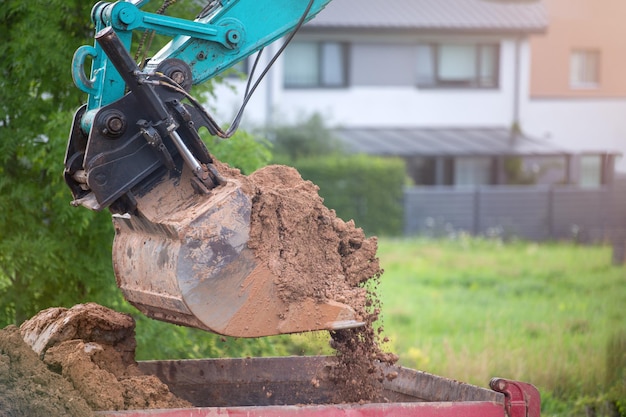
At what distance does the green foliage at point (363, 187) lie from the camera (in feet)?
74.9

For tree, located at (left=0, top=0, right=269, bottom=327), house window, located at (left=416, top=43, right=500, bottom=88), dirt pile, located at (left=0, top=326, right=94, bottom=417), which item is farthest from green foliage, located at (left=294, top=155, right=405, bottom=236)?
dirt pile, located at (left=0, top=326, right=94, bottom=417)

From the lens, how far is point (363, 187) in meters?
23.0

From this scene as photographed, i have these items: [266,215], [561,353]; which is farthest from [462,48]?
[266,215]

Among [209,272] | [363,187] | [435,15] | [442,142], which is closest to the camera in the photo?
[209,272]

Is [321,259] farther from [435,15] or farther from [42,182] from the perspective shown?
[435,15]

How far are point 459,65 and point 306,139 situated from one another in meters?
7.10

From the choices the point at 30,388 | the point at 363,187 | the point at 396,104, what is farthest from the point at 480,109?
the point at 30,388

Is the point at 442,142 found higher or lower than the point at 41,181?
lower

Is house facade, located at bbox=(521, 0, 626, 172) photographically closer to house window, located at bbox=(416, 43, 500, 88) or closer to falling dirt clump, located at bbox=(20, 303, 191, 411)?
house window, located at bbox=(416, 43, 500, 88)

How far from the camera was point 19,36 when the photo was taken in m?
7.04

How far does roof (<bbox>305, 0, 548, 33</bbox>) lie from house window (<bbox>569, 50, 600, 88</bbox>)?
12.4 feet

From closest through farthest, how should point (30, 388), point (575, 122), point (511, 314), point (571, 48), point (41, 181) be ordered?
point (30, 388) < point (41, 181) < point (511, 314) < point (575, 122) < point (571, 48)

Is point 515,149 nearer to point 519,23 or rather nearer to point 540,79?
point 519,23

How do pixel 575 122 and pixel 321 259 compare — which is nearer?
pixel 321 259
